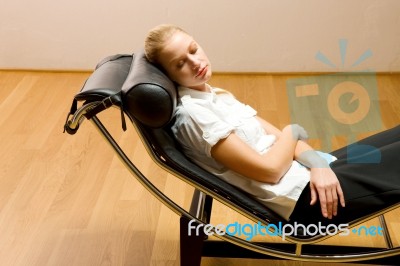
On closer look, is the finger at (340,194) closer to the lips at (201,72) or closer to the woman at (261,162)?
the woman at (261,162)

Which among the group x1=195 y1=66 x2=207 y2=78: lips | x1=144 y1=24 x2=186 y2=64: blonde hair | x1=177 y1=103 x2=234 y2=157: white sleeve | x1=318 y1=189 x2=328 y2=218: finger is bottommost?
x1=318 y1=189 x2=328 y2=218: finger

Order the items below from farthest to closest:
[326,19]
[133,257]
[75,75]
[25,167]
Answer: [75,75], [326,19], [25,167], [133,257]

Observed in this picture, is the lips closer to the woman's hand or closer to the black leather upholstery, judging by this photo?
the black leather upholstery

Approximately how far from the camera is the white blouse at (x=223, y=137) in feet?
4.30

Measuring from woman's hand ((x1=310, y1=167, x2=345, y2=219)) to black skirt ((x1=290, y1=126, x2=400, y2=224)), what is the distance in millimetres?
26

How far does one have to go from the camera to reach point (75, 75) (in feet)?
10.8

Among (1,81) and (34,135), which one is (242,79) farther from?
(1,81)

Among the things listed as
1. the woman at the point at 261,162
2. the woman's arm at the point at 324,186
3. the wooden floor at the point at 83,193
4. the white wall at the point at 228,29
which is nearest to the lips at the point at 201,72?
the woman at the point at 261,162

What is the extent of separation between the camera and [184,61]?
1386 mm

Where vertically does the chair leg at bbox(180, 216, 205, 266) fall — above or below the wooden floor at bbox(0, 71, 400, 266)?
above

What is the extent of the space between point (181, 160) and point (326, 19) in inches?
81.0

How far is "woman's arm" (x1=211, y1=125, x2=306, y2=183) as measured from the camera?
1311 mm

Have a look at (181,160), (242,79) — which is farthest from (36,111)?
(181,160)

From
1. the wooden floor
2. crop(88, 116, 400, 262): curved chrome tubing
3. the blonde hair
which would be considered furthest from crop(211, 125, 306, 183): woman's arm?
the wooden floor
